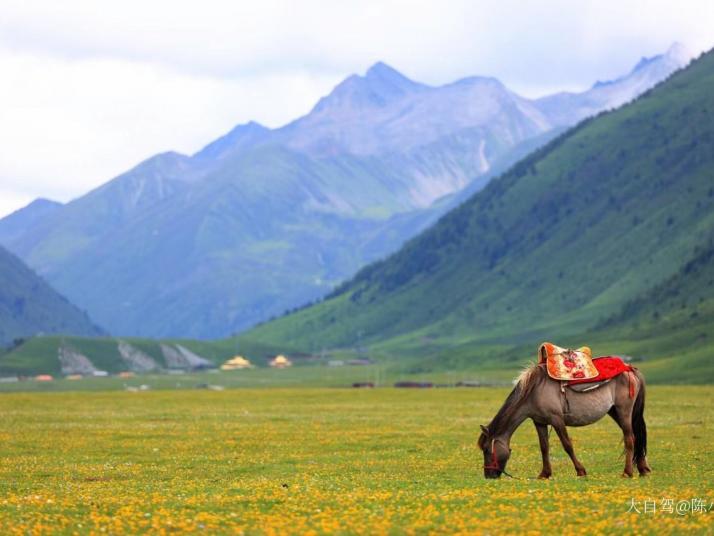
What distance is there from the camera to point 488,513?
28766mm

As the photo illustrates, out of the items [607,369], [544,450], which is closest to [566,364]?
[607,369]

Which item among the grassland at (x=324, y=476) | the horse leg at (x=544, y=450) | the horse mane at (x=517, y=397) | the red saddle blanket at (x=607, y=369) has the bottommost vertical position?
Result: the grassland at (x=324, y=476)

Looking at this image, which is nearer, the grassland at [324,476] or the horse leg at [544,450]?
the grassland at [324,476]

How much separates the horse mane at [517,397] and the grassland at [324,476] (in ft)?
6.33

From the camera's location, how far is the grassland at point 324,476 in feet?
91.9

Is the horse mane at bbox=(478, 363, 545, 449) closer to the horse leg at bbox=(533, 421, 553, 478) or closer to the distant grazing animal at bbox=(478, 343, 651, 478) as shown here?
the distant grazing animal at bbox=(478, 343, 651, 478)

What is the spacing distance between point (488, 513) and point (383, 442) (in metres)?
33.4

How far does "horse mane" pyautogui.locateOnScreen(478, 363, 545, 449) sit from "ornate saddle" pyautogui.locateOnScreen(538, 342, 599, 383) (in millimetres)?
428

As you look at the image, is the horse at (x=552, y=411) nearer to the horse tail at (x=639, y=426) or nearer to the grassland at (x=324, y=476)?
the horse tail at (x=639, y=426)

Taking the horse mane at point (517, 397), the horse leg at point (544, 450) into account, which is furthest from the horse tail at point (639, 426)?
the horse mane at point (517, 397)

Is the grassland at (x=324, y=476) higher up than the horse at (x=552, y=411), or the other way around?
the horse at (x=552, y=411)

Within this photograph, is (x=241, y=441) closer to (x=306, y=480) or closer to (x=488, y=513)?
(x=306, y=480)

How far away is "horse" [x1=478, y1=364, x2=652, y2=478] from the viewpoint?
127ft

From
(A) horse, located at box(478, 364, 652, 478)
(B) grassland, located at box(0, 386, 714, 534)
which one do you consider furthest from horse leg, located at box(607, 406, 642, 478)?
(B) grassland, located at box(0, 386, 714, 534)
